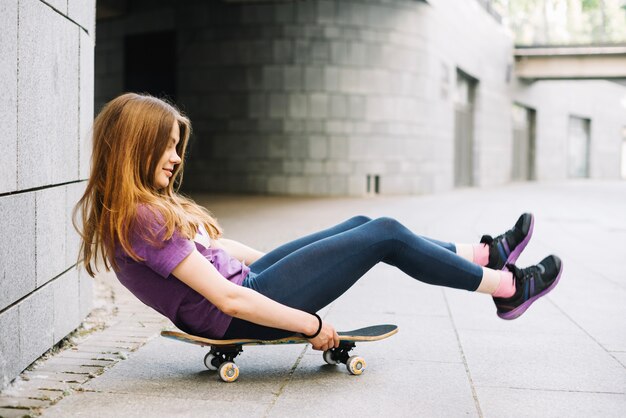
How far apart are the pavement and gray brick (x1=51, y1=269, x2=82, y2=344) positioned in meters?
0.10

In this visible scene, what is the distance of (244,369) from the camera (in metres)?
3.53

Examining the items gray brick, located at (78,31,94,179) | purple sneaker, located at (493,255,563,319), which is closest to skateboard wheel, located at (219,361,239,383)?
purple sneaker, located at (493,255,563,319)

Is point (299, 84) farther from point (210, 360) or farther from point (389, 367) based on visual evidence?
point (210, 360)

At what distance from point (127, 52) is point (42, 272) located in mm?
16483

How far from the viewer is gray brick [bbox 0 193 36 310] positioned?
301cm

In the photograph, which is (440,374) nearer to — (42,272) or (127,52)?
(42,272)

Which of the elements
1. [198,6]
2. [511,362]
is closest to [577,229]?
[511,362]

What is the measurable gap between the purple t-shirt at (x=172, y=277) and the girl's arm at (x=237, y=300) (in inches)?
2.4

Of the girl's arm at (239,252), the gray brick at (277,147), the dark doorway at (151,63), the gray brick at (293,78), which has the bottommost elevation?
the girl's arm at (239,252)

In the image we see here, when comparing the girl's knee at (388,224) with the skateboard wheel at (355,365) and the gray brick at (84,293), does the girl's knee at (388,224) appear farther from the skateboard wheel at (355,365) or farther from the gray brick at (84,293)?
the gray brick at (84,293)

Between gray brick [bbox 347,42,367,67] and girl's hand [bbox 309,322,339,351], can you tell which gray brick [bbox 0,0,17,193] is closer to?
girl's hand [bbox 309,322,339,351]

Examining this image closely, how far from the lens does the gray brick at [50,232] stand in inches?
136

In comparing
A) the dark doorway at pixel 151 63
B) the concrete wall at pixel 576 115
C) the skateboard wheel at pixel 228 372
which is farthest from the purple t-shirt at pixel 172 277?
the concrete wall at pixel 576 115

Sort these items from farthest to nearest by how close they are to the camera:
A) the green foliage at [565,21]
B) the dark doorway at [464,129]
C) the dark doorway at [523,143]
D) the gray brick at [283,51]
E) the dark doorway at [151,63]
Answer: the dark doorway at [523,143], the green foliage at [565,21], the dark doorway at [464,129], the dark doorway at [151,63], the gray brick at [283,51]
